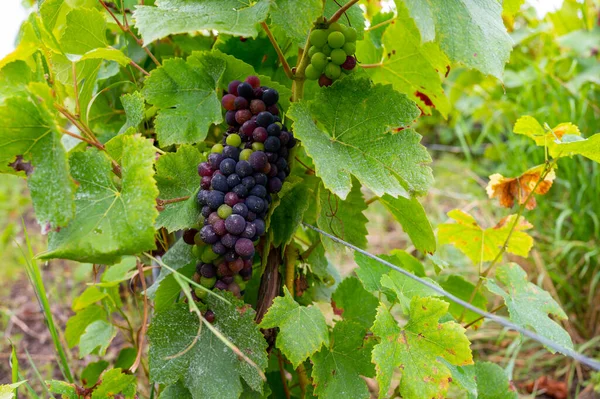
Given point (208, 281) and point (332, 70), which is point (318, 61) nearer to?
point (332, 70)

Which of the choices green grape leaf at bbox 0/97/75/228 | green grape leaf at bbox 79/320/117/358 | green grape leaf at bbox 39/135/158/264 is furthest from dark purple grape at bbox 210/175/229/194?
green grape leaf at bbox 79/320/117/358

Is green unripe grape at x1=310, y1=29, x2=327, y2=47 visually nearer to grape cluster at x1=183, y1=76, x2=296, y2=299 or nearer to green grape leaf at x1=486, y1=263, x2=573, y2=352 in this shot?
grape cluster at x1=183, y1=76, x2=296, y2=299

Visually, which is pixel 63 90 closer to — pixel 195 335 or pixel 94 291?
pixel 94 291

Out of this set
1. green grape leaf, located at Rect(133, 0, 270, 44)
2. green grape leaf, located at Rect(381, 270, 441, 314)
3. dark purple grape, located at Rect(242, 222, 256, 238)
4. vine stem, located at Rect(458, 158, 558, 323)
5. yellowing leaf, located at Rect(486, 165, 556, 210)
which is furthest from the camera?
yellowing leaf, located at Rect(486, 165, 556, 210)

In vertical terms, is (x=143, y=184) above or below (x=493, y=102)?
above

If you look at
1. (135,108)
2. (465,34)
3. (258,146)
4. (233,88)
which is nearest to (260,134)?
(258,146)

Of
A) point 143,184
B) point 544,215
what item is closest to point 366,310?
point 143,184

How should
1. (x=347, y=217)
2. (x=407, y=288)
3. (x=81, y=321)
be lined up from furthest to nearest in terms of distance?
(x=81, y=321) < (x=347, y=217) < (x=407, y=288)

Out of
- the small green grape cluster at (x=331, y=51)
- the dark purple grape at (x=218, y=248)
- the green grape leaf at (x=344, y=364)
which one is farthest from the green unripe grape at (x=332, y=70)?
the green grape leaf at (x=344, y=364)
